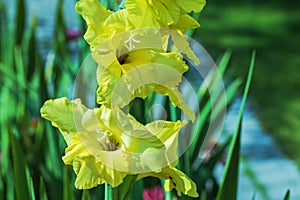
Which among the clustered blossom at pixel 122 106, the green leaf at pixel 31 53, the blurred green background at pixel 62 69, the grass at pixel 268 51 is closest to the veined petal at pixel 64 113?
the clustered blossom at pixel 122 106

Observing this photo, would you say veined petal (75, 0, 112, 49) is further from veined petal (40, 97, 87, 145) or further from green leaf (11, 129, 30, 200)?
green leaf (11, 129, 30, 200)

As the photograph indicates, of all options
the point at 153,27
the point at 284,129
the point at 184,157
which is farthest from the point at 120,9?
the point at 284,129

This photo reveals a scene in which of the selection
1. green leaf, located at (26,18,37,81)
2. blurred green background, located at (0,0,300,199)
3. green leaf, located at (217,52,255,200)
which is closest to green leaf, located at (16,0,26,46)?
blurred green background, located at (0,0,300,199)

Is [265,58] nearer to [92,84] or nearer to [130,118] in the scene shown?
[92,84]

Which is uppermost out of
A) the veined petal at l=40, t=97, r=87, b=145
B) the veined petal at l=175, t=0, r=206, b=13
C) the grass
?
the veined petal at l=175, t=0, r=206, b=13

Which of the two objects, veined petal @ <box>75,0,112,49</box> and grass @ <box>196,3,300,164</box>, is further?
grass @ <box>196,3,300,164</box>

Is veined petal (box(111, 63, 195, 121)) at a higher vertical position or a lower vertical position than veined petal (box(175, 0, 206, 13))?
lower

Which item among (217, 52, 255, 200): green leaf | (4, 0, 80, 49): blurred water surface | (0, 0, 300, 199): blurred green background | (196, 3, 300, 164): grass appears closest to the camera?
(217, 52, 255, 200): green leaf

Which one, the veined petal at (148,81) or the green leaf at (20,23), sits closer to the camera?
the veined petal at (148,81)

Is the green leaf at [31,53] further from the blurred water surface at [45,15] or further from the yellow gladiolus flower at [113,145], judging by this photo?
the yellow gladiolus flower at [113,145]
